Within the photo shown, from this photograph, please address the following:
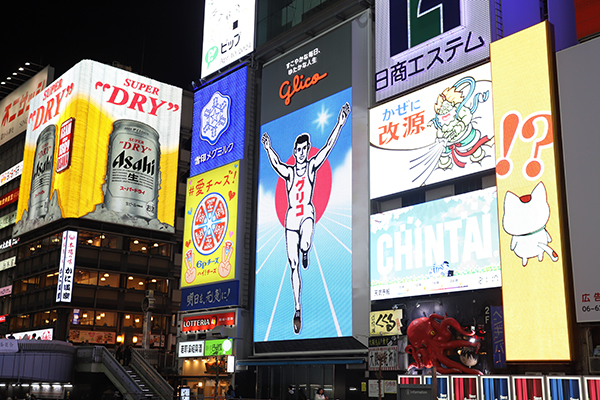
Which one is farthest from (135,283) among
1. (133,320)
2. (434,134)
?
(434,134)

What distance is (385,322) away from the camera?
24.3 meters

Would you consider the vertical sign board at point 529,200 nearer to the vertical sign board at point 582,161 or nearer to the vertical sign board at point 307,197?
the vertical sign board at point 582,161

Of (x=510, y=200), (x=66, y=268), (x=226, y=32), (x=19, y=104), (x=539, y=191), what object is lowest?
(x=510, y=200)

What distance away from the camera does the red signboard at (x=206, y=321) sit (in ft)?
102

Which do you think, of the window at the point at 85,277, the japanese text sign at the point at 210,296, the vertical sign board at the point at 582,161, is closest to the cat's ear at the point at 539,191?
Result: the vertical sign board at the point at 582,161

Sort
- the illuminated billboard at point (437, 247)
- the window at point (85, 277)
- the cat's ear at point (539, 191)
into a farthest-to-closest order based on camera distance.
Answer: the window at point (85, 277) → the illuminated billboard at point (437, 247) → the cat's ear at point (539, 191)

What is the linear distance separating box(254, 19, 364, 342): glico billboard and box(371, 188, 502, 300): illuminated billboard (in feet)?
5.69

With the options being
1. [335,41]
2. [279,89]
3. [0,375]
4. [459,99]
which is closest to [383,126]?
[459,99]

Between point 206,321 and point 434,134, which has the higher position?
point 434,134

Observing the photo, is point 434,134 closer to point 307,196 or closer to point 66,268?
point 307,196

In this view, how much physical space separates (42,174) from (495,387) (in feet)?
136

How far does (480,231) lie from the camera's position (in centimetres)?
2156

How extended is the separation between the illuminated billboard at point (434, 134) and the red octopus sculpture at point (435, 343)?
5.11m

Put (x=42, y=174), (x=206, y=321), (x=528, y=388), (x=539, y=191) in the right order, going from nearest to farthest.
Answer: (x=528, y=388), (x=539, y=191), (x=206, y=321), (x=42, y=174)
